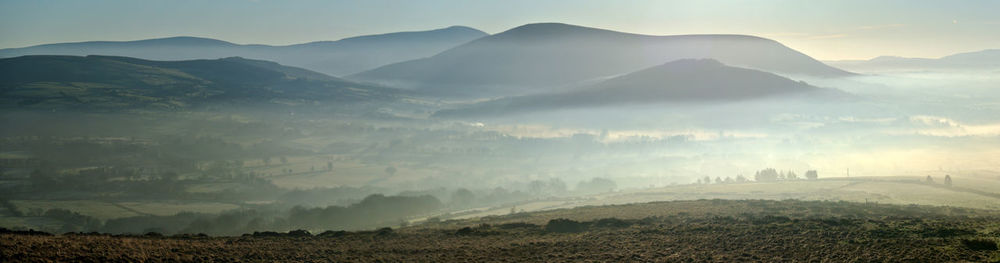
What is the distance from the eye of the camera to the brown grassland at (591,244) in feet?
56.4

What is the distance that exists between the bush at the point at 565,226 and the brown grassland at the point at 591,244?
4 cm

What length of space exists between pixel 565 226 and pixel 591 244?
15.1 feet

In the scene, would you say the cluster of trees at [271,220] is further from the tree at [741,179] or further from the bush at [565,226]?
the tree at [741,179]

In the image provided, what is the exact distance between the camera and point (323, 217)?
242 ft

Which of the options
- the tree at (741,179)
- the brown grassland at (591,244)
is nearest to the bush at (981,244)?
the brown grassland at (591,244)

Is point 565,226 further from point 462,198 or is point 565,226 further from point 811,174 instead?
point 462,198

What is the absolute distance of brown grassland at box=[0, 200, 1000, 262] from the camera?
17188 mm

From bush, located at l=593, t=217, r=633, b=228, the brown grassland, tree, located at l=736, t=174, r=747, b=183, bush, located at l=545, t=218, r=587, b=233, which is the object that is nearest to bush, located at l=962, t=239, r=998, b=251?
the brown grassland

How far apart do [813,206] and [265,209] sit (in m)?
98.8

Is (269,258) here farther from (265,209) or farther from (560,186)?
(560,186)

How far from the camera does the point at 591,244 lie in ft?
69.6

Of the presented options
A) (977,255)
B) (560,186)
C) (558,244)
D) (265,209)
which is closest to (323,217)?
(265,209)

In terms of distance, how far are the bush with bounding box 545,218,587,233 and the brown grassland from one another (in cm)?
4

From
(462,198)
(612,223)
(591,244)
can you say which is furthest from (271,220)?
(591,244)
